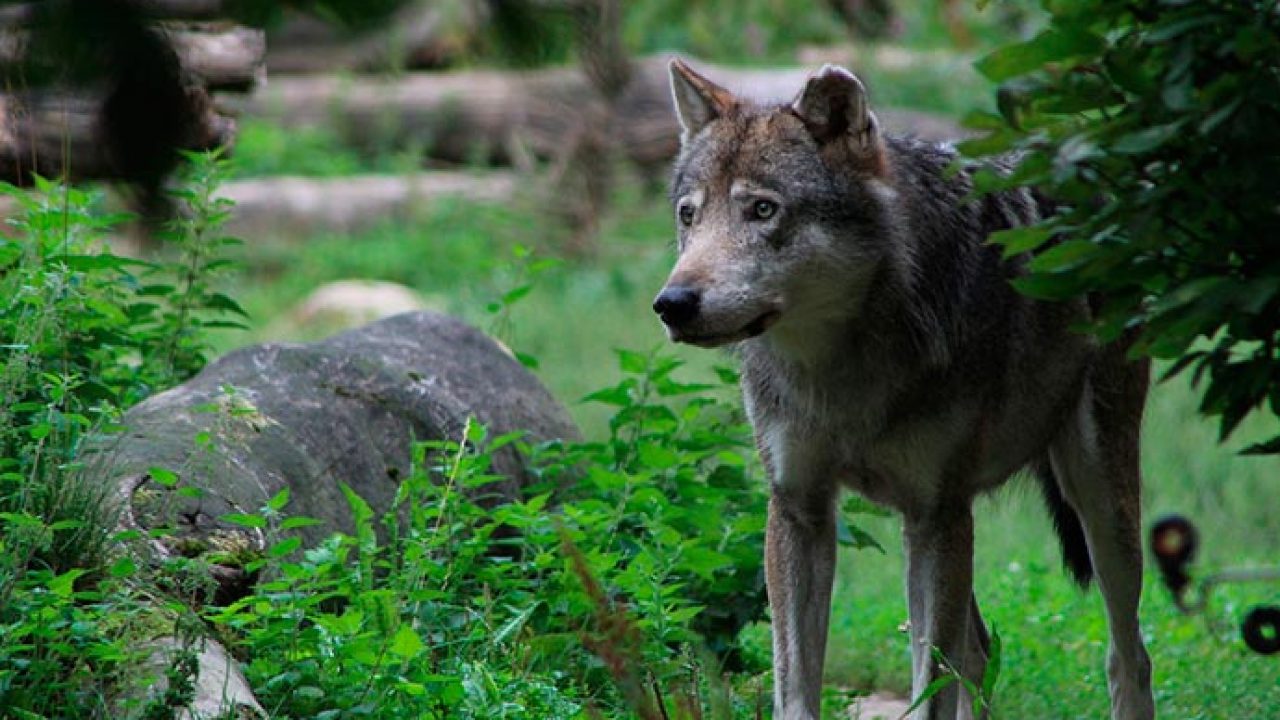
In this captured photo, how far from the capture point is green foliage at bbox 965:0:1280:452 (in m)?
3.14

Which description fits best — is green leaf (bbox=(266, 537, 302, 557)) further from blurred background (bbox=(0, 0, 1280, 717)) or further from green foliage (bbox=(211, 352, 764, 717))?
blurred background (bbox=(0, 0, 1280, 717))

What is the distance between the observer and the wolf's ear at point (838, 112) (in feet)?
17.3

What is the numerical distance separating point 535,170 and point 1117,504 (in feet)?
37.5

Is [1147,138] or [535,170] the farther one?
[535,170]

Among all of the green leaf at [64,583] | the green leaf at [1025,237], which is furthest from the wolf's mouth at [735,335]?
the green leaf at [64,583]

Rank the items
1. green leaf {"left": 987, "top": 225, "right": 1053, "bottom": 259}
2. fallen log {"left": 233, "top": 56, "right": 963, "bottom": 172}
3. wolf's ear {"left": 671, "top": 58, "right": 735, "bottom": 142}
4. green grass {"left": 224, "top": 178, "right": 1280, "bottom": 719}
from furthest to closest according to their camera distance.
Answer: fallen log {"left": 233, "top": 56, "right": 963, "bottom": 172} → green grass {"left": 224, "top": 178, "right": 1280, "bottom": 719} → wolf's ear {"left": 671, "top": 58, "right": 735, "bottom": 142} → green leaf {"left": 987, "top": 225, "right": 1053, "bottom": 259}

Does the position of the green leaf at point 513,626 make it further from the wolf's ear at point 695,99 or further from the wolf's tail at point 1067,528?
the wolf's tail at point 1067,528

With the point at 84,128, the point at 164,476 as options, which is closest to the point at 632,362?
the point at 164,476

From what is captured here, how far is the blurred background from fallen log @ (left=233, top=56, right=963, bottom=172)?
0.03 m

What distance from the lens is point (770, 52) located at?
806 inches

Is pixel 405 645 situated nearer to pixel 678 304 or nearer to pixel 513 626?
pixel 513 626

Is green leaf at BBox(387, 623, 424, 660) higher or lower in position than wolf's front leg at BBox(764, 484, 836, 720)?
higher

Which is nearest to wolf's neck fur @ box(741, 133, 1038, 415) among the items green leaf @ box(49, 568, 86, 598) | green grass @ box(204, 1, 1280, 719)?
green grass @ box(204, 1, 1280, 719)

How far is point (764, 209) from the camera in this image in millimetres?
5152
